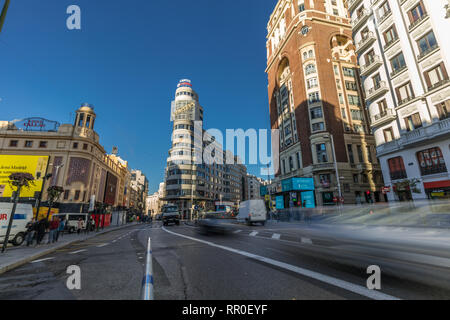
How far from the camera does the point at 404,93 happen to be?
74.0ft

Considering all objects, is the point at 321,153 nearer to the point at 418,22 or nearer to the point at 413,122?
the point at 413,122

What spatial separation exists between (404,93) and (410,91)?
689 mm

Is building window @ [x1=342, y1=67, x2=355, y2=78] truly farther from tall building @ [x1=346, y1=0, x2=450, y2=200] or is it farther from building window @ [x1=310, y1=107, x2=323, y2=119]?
tall building @ [x1=346, y1=0, x2=450, y2=200]

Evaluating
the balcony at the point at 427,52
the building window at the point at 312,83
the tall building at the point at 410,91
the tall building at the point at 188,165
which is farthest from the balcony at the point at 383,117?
the tall building at the point at 188,165

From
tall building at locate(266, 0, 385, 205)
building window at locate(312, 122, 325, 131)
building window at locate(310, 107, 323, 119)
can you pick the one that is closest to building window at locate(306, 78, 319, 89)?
tall building at locate(266, 0, 385, 205)

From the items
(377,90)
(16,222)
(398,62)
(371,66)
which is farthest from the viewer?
(371,66)

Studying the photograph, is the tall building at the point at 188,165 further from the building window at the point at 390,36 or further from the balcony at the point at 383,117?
the building window at the point at 390,36

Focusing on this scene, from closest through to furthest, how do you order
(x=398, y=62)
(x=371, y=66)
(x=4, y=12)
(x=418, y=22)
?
1. (x=4, y=12)
2. (x=418, y=22)
3. (x=398, y=62)
4. (x=371, y=66)

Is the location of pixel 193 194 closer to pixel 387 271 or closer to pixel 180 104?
pixel 180 104

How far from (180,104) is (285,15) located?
46.3m

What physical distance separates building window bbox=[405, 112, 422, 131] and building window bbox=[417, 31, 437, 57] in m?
5.90

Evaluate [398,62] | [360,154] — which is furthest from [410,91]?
[360,154]

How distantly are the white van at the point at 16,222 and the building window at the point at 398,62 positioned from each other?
36.1 m
